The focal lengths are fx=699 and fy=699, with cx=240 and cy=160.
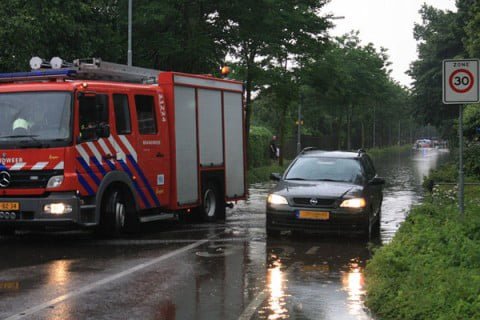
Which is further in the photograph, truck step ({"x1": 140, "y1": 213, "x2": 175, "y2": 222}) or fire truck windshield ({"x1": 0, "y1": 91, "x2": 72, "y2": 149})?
truck step ({"x1": 140, "y1": 213, "x2": 175, "y2": 222})

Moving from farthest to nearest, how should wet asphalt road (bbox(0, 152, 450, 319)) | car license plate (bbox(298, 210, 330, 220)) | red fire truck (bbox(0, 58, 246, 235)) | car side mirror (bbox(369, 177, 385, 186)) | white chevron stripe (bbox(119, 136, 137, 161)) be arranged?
car side mirror (bbox(369, 177, 385, 186)), white chevron stripe (bbox(119, 136, 137, 161)), car license plate (bbox(298, 210, 330, 220)), red fire truck (bbox(0, 58, 246, 235)), wet asphalt road (bbox(0, 152, 450, 319))

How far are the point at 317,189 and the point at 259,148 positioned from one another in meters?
24.8

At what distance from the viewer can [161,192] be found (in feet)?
43.2

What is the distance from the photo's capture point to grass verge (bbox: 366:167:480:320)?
6.16 m

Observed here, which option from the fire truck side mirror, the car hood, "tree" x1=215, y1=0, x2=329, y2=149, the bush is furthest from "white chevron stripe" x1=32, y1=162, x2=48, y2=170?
the bush

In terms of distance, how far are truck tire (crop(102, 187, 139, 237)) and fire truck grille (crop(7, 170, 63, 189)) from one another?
120 cm

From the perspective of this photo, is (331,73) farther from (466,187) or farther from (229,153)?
(229,153)

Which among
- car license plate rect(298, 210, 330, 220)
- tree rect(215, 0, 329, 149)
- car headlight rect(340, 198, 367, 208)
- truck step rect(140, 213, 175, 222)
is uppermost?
tree rect(215, 0, 329, 149)

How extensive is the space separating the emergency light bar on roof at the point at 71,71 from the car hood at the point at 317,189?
362 centimetres

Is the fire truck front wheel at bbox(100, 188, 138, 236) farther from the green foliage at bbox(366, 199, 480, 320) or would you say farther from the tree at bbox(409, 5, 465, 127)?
the tree at bbox(409, 5, 465, 127)

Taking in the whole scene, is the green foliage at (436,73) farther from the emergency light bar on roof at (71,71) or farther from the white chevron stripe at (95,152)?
the white chevron stripe at (95,152)

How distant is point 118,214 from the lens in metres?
12.1

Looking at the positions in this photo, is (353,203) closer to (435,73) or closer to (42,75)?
(42,75)

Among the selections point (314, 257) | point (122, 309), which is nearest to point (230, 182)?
point (314, 257)
